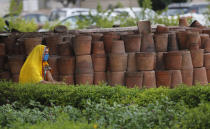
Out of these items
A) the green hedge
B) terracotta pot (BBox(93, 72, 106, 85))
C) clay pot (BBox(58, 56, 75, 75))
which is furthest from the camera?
terracotta pot (BBox(93, 72, 106, 85))

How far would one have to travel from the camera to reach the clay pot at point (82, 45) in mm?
6219

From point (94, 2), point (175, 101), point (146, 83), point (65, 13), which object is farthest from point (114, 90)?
point (94, 2)

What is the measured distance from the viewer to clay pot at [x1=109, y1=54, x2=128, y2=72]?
6.24 m

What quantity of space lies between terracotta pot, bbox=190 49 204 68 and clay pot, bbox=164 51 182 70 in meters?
0.32

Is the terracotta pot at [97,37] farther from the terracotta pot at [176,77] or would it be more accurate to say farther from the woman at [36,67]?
the terracotta pot at [176,77]

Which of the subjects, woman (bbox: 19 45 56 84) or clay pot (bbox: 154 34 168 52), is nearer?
woman (bbox: 19 45 56 84)

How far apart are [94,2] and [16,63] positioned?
31598 millimetres

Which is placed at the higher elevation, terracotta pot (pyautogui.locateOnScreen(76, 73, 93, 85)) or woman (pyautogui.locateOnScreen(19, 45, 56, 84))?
woman (pyautogui.locateOnScreen(19, 45, 56, 84))

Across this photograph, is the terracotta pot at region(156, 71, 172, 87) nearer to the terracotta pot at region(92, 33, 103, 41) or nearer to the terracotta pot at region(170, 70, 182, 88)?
the terracotta pot at region(170, 70, 182, 88)

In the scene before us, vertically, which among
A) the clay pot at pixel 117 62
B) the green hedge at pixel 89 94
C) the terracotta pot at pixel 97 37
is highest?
the terracotta pot at pixel 97 37

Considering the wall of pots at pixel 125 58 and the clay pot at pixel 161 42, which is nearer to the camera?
the wall of pots at pixel 125 58

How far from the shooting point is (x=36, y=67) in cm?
579

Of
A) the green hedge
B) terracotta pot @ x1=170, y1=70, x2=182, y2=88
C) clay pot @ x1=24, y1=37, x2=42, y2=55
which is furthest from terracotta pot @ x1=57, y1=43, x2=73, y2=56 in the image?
terracotta pot @ x1=170, y1=70, x2=182, y2=88

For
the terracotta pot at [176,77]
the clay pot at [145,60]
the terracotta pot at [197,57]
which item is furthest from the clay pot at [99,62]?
the terracotta pot at [197,57]
